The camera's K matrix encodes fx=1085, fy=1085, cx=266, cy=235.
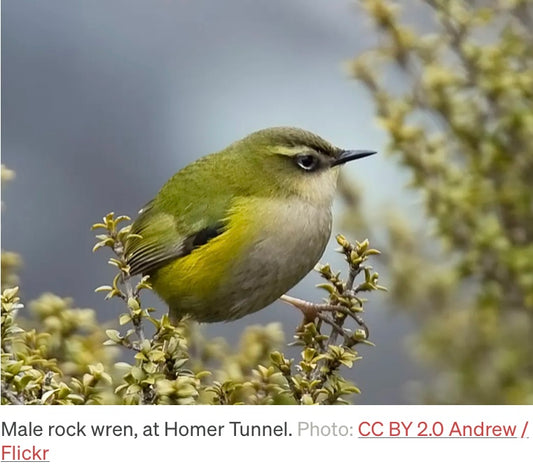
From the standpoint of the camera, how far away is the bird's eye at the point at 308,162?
234 cm

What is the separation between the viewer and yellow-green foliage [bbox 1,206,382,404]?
65.4 inches

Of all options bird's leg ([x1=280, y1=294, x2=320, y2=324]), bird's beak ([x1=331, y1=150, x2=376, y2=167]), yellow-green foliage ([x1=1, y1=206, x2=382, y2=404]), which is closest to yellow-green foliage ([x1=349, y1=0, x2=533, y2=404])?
bird's beak ([x1=331, y1=150, x2=376, y2=167])

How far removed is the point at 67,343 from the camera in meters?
1.94

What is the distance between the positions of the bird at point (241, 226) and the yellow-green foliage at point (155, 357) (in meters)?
0.24

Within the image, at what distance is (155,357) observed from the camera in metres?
1.66

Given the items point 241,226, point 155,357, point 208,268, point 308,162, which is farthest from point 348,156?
point 155,357

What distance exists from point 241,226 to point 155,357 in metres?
0.68

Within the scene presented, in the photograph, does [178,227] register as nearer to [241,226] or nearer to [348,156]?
[241,226]

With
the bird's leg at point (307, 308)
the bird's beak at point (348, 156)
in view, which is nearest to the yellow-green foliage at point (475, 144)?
the bird's beak at point (348, 156)

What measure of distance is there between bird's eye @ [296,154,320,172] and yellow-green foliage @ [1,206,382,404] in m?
0.43

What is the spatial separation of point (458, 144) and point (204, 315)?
824 millimetres

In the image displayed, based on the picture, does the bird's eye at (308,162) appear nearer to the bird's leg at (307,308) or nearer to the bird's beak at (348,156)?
the bird's beak at (348,156)
